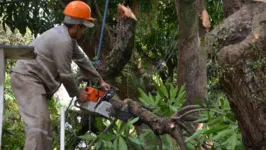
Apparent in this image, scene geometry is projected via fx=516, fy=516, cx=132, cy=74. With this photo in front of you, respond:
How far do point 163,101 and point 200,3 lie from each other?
5.45ft

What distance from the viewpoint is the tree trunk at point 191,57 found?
5902 mm

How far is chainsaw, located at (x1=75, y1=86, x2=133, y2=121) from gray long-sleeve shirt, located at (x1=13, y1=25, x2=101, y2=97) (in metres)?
0.13

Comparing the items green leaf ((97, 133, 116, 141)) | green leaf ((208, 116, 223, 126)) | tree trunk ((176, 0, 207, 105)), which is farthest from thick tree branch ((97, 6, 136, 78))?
green leaf ((208, 116, 223, 126))

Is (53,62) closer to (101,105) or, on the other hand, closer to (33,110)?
(33,110)

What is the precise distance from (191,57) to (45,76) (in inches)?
78.0

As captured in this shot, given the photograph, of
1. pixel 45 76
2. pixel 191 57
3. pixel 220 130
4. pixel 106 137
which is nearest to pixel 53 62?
pixel 45 76

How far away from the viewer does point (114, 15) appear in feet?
25.4

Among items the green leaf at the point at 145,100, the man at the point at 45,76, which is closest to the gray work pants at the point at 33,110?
the man at the point at 45,76

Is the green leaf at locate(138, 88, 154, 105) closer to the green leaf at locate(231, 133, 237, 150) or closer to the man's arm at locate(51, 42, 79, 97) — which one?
the man's arm at locate(51, 42, 79, 97)

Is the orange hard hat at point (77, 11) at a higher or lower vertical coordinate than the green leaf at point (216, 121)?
higher

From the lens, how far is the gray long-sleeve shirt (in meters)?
4.57

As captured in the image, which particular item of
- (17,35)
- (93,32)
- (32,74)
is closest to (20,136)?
(93,32)

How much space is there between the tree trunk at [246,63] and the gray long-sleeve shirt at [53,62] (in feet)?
6.21

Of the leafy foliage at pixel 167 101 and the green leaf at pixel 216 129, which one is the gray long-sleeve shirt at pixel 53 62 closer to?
the leafy foliage at pixel 167 101
